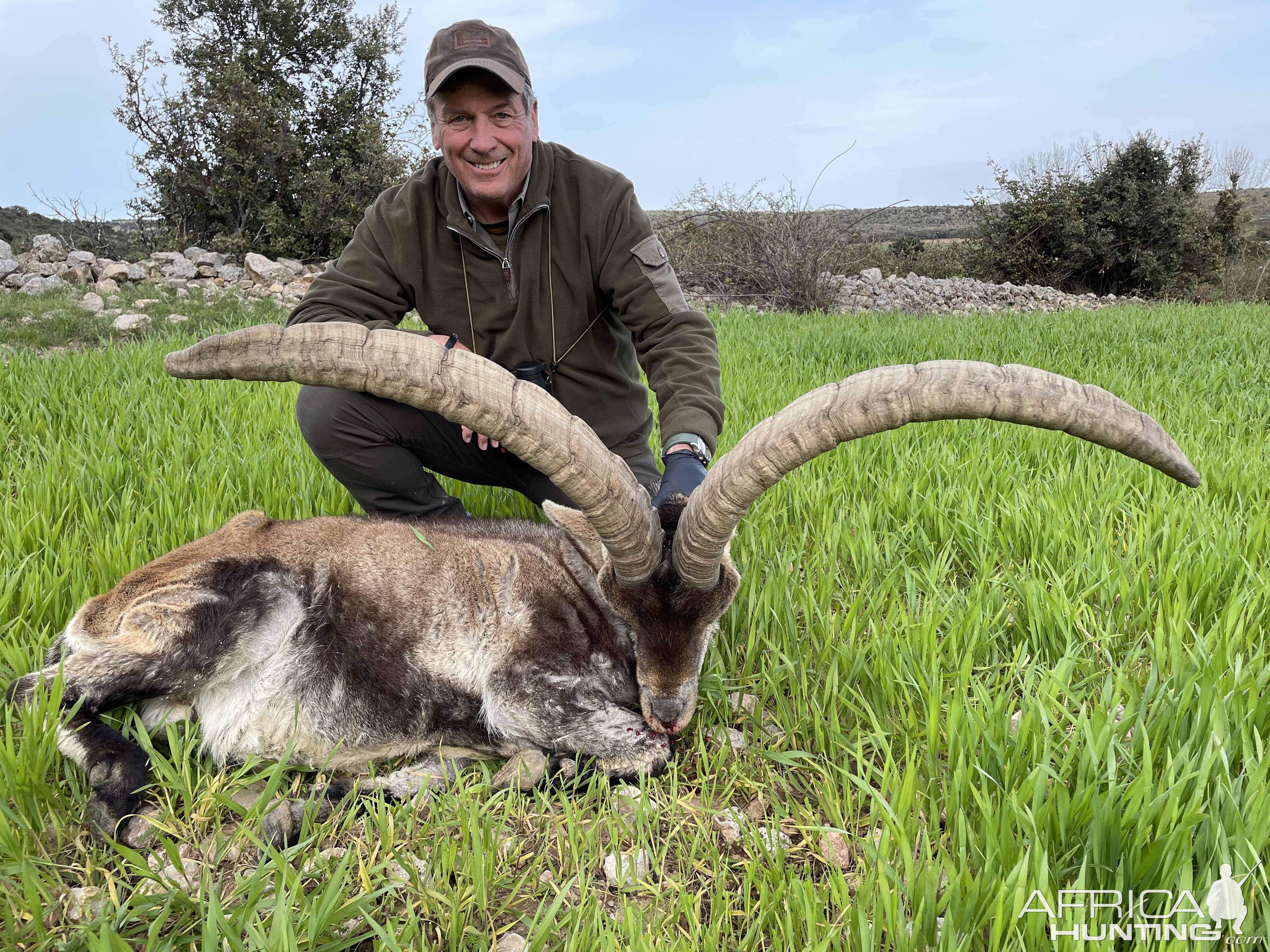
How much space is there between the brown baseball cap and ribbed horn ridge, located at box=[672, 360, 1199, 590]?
8.86ft

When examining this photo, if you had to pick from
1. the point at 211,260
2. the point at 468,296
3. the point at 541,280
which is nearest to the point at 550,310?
the point at 541,280

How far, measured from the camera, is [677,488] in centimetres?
357

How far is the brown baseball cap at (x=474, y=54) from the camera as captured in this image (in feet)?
14.0

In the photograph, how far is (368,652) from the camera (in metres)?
3.35

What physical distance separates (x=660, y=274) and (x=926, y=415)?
8.10ft

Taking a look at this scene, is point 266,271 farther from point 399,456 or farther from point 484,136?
point 484,136

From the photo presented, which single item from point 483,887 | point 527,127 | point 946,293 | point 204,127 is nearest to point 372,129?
point 204,127

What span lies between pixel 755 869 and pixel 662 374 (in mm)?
2612

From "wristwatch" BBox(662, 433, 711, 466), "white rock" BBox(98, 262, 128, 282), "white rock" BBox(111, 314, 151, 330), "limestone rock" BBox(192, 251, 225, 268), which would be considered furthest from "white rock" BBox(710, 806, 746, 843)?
"limestone rock" BBox(192, 251, 225, 268)

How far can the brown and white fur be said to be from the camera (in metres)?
2.98

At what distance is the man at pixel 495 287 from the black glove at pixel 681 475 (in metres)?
0.74

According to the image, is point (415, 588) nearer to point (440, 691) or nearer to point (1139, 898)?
point (440, 691)

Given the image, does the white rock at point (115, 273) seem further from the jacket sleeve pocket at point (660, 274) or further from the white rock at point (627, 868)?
the white rock at point (627, 868)

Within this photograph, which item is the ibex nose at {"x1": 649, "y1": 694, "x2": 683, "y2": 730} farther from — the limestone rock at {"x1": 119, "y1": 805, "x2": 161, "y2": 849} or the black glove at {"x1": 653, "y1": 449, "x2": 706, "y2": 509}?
the limestone rock at {"x1": 119, "y1": 805, "x2": 161, "y2": 849}
